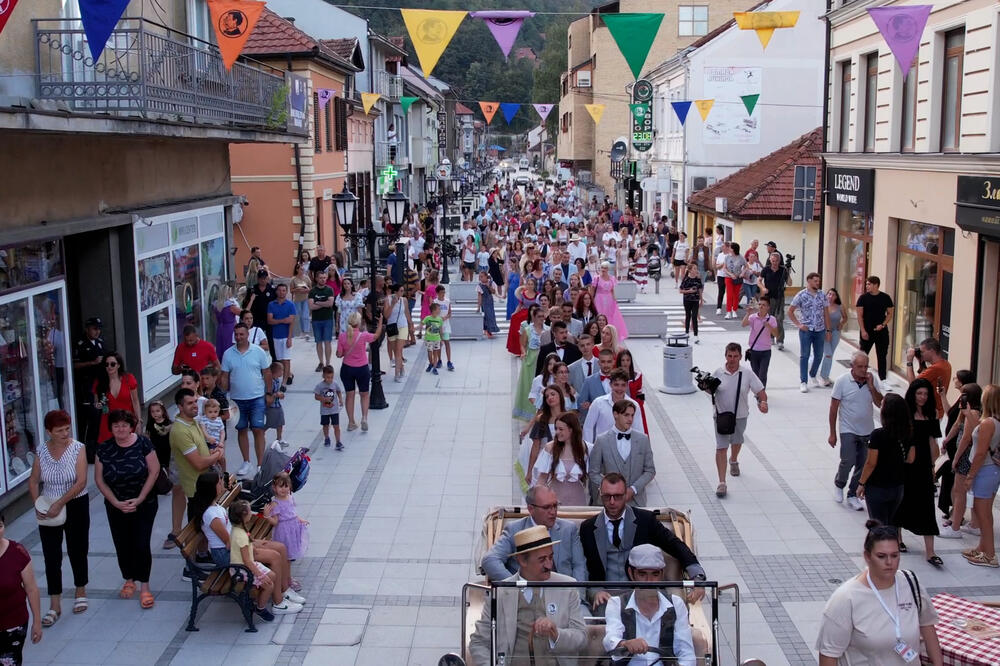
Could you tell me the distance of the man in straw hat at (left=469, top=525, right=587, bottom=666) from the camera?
5168mm

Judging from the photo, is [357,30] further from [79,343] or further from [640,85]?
[79,343]

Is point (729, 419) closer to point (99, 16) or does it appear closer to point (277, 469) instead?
point (277, 469)

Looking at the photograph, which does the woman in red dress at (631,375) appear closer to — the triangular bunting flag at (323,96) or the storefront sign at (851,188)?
the storefront sign at (851,188)

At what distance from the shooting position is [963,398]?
9188 millimetres

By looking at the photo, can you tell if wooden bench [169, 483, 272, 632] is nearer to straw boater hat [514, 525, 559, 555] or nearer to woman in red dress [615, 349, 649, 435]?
straw boater hat [514, 525, 559, 555]

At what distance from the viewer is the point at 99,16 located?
9.35 meters

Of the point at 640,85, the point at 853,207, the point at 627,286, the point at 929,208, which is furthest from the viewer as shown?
the point at 640,85

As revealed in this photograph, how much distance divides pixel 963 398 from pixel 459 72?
9787 centimetres

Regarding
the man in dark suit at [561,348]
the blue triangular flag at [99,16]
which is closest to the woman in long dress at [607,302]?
the man in dark suit at [561,348]

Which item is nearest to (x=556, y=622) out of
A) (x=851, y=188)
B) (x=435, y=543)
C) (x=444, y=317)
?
(x=435, y=543)

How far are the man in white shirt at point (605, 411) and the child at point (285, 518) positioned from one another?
279cm

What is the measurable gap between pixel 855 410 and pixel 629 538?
4568 millimetres

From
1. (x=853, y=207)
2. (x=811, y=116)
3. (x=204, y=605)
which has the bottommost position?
(x=204, y=605)

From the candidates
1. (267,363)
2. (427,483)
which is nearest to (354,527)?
(427,483)
